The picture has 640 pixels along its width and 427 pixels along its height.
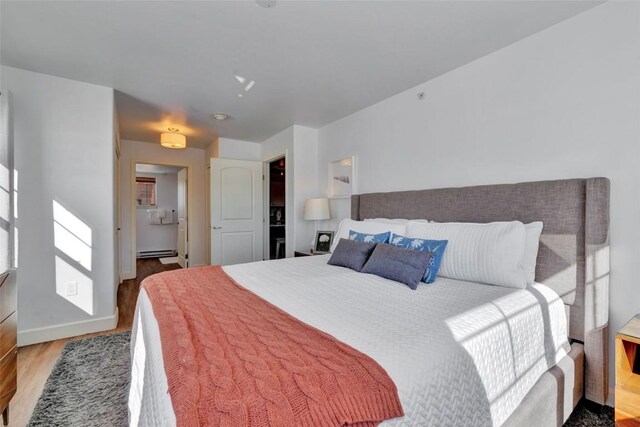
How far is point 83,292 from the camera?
2803 millimetres

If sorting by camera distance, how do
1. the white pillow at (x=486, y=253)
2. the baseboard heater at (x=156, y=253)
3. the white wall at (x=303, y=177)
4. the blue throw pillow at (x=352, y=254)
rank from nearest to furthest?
1. the white pillow at (x=486, y=253)
2. the blue throw pillow at (x=352, y=254)
3. the white wall at (x=303, y=177)
4. the baseboard heater at (x=156, y=253)

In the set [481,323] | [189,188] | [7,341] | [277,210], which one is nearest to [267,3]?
[481,323]

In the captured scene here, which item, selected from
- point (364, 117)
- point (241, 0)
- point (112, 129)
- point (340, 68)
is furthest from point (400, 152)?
point (112, 129)

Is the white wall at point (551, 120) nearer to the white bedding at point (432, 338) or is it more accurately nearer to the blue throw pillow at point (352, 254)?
the white bedding at point (432, 338)

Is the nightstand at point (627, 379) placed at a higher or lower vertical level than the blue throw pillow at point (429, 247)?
lower

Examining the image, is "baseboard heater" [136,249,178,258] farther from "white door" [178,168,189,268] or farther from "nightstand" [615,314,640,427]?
"nightstand" [615,314,640,427]

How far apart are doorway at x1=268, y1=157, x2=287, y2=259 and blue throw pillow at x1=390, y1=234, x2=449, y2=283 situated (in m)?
3.79

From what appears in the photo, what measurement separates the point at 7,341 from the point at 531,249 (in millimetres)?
2973

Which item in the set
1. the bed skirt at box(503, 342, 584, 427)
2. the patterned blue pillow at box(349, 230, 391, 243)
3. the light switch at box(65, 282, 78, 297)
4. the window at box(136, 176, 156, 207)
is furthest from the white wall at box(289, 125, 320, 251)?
the window at box(136, 176, 156, 207)

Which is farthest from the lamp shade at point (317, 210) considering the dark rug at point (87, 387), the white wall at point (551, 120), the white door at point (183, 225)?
the white door at point (183, 225)

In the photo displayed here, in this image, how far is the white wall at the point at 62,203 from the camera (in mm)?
2574

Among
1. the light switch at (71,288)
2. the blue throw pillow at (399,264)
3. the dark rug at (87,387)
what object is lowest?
the dark rug at (87,387)

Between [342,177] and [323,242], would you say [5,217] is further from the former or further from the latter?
[342,177]

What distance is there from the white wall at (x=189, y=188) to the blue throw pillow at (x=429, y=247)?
176 inches
